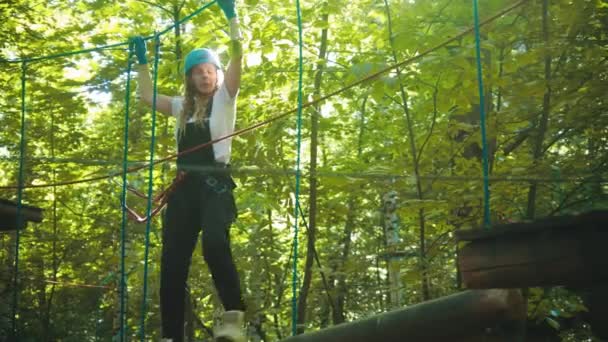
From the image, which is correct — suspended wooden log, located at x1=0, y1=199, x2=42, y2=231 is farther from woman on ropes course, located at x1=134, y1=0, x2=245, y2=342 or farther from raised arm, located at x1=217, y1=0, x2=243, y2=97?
raised arm, located at x1=217, y1=0, x2=243, y2=97

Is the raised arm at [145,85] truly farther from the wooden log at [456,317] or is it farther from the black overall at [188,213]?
the wooden log at [456,317]

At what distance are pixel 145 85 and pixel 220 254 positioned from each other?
1037 mm

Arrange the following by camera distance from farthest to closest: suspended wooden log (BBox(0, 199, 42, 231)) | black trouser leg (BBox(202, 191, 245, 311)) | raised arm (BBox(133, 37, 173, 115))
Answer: suspended wooden log (BBox(0, 199, 42, 231)) → raised arm (BBox(133, 37, 173, 115)) → black trouser leg (BBox(202, 191, 245, 311))

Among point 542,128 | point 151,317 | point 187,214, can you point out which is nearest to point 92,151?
point 151,317

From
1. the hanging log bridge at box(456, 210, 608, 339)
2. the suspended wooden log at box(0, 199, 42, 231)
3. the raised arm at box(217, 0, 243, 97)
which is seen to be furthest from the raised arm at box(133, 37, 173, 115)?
the hanging log bridge at box(456, 210, 608, 339)

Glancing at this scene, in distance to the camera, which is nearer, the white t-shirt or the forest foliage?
the white t-shirt

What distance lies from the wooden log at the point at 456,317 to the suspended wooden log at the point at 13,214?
2.38 meters

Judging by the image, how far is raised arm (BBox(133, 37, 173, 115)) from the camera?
3184 mm

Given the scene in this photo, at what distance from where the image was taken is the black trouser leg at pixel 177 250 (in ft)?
9.33

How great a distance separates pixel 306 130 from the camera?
559cm

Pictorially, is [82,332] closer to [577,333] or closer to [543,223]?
[577,333]

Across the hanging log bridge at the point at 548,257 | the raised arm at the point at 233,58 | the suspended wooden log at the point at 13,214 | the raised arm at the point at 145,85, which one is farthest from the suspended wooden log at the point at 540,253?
the suspended wooden log at the point at 13,214

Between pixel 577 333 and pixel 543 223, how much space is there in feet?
6.20

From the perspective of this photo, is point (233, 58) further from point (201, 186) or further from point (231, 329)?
point (231, 329)
